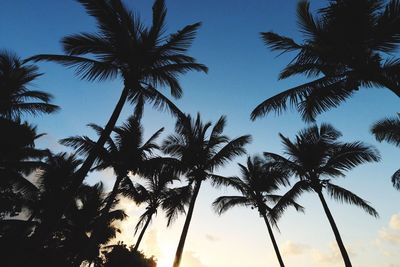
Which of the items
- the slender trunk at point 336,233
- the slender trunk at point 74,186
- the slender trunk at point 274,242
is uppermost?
the slender trunk at point 274,242

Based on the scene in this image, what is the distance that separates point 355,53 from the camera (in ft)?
26.0

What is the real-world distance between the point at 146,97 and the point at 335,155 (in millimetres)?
9725

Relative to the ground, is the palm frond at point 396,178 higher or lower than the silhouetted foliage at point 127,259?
higher

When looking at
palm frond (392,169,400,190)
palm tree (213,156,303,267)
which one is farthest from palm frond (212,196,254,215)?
palm frond (392,169,400,190)

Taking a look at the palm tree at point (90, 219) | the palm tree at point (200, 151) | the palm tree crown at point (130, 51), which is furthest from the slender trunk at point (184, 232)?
the palm tree at point (90, 219)

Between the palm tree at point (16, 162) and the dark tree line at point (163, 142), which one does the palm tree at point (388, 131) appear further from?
the palm tree at point (16, 162)

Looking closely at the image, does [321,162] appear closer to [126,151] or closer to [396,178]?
[396,178]

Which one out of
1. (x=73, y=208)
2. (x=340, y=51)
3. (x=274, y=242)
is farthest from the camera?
(x=73, y=208)

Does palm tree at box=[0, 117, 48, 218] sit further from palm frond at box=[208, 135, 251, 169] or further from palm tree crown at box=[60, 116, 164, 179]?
palm frond at box=[208, 135, 251, 169]

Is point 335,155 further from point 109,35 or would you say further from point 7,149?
point 7,149

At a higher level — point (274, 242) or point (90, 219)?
point (90, 219)

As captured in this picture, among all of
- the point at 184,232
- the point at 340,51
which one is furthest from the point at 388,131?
the point at 184,232

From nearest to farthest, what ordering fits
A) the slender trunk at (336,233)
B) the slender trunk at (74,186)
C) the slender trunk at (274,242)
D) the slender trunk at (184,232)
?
1. the slender trunk at (74,186)
2. the slender trunk at (336,233)
3. the slender trunk at (184,232)
4. the slender trunk at (274,242)

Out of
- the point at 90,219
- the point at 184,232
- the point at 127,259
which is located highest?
the point at 90,219
